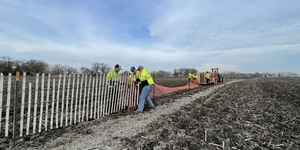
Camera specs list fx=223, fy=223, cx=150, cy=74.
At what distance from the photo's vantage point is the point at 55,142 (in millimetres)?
5047

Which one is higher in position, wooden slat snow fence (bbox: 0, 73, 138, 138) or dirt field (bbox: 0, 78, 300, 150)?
wooden slat snow fence (bbox: 0, 73, 138, 138)

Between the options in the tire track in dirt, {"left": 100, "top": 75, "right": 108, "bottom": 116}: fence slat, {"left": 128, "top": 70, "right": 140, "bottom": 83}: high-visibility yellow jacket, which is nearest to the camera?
the tire track in dirt

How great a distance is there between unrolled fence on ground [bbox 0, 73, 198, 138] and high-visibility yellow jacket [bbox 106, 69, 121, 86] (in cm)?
14

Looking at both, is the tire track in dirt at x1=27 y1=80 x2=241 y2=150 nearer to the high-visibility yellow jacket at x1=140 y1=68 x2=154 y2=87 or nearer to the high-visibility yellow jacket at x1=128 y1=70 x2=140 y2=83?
the high-visibility yellow jacket at x1=140 y1=68 x2=154 y2=87

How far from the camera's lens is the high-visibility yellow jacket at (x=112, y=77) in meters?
8.04

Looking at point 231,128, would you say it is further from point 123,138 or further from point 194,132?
point 123,138

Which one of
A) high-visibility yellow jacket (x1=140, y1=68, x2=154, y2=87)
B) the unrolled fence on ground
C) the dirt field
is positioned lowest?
the dirt field

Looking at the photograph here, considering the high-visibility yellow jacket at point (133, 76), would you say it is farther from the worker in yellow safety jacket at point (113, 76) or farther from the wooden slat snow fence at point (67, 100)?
the worker in yellow safety jacket at point (113, 76)

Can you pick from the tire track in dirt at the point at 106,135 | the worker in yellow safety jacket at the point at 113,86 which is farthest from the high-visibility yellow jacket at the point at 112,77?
the tire track in dirt at the point at 106,135

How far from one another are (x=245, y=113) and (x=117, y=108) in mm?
5090

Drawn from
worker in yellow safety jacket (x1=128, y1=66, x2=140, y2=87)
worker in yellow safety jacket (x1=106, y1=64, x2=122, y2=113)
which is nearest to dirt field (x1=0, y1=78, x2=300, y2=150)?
worker in yellow safety jacket (x1=106, y1=64, x2=122, y2=113)

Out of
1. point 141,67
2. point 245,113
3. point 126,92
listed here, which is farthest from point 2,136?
point 245,113

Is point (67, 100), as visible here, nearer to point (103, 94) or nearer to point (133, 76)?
point (103, 94)

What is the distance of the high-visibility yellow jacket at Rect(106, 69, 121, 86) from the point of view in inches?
316
